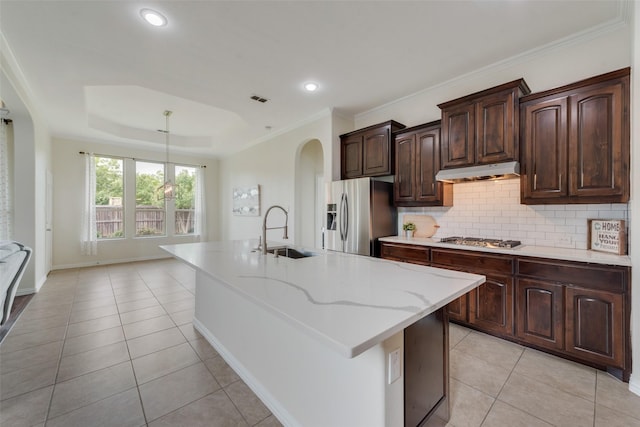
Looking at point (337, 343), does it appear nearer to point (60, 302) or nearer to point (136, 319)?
point (136, 319)

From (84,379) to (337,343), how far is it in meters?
2.38

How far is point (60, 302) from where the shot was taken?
361 cm

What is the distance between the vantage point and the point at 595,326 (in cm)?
205

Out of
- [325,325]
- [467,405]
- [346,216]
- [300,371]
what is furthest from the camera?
[346,216]

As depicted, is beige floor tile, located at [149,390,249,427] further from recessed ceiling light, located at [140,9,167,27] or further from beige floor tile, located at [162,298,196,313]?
recessed ceiling light, located at [140,9,167,27]

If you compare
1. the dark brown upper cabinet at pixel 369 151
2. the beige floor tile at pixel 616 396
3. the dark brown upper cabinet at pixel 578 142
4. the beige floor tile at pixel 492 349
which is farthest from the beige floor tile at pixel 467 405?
the dark brown upper cabinet at pixel 369 151

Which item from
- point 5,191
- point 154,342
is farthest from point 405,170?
point 5,191

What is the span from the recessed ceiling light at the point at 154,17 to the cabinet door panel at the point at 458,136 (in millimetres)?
2893

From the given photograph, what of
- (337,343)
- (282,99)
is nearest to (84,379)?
(337,343)

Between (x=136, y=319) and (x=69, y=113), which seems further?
(x=69, y=113)

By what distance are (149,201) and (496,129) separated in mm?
7240

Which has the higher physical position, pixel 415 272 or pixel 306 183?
pixel 306 183

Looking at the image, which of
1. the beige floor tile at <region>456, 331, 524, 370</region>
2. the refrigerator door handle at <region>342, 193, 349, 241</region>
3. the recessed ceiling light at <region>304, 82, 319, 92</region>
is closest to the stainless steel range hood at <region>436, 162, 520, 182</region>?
the refrigerator door handle at <region>342, 193, 349, 241</region>

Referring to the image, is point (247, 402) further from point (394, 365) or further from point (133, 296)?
point (133, 296)
